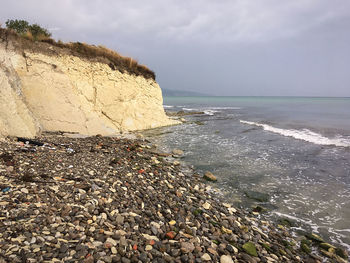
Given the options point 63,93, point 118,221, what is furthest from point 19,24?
point 118,221

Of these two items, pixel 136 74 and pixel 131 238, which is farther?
pixel 136 74

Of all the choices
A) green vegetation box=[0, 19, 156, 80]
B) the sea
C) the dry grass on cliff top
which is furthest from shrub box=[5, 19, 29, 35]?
the sea

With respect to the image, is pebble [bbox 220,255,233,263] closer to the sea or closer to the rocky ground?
the rocky ground

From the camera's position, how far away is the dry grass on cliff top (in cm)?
1339

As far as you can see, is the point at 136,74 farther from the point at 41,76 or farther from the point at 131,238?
the point at 131,238

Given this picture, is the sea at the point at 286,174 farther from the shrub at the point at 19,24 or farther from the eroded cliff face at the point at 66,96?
the shrub at the point at 19,24

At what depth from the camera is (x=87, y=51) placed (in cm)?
1744

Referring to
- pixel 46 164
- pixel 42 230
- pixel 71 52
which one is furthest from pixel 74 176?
pixel 71 52

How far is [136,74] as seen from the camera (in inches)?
824

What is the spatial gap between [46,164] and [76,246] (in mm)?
4003

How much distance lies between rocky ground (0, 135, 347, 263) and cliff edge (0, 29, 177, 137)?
4.05 meters

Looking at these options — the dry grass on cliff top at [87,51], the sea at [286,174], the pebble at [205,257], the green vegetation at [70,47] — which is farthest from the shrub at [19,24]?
the pebble at [205,257]

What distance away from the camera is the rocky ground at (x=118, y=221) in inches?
132

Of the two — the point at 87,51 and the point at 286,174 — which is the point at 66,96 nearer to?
the point at 87,51
